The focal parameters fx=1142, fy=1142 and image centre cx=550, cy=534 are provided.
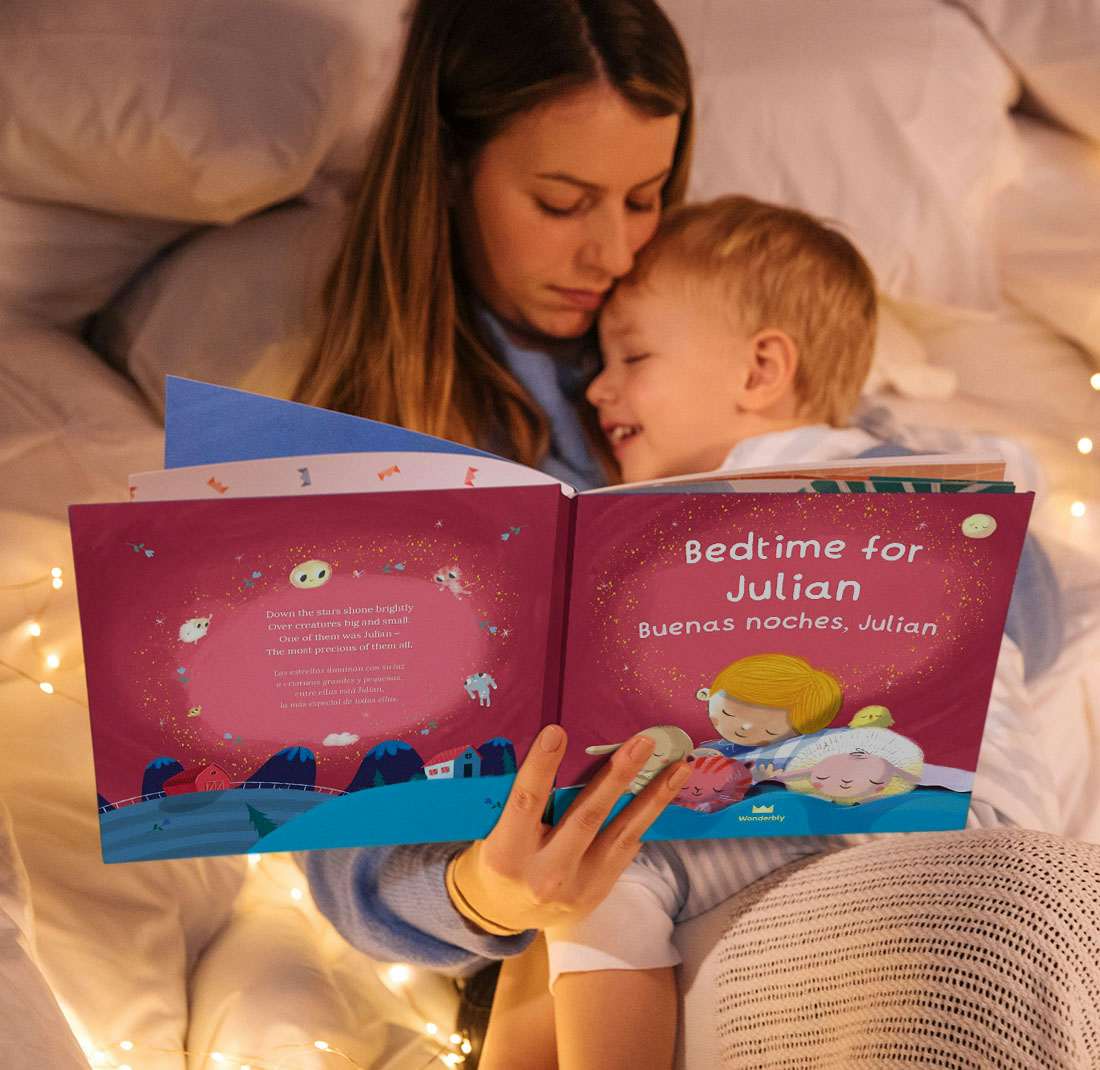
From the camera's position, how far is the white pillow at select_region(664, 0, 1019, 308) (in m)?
1.28

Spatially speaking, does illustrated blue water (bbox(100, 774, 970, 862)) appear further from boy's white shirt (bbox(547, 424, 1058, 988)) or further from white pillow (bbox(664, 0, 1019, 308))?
white pillow (bbox(664, 0, 1019, 308))

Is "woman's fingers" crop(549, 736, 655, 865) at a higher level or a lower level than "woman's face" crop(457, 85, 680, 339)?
lower

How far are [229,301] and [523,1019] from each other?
716 mm

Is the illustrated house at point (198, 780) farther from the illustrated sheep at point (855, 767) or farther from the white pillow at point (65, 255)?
the white pillow at point (65, 255)

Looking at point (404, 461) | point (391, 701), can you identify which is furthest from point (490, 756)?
point (404, 461)

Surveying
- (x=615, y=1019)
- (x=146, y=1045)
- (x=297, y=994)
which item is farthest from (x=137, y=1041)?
(x=615, y=1019)

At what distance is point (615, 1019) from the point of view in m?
0.84

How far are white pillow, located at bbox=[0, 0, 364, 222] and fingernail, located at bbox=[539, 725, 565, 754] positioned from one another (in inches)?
24.1

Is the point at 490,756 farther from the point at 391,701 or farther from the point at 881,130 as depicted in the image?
the point at 881,130

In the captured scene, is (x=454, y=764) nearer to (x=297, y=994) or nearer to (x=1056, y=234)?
(x=297, y=994)

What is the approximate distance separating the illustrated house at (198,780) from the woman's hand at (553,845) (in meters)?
0.20

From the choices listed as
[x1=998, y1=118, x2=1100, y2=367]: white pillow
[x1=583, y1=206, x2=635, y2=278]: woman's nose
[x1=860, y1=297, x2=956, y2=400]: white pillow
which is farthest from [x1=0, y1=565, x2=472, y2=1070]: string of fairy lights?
[x1=998, y1=118, x2=1100, y2=367]: white pillow

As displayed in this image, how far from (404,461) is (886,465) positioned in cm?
31

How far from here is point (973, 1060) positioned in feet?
2.25
